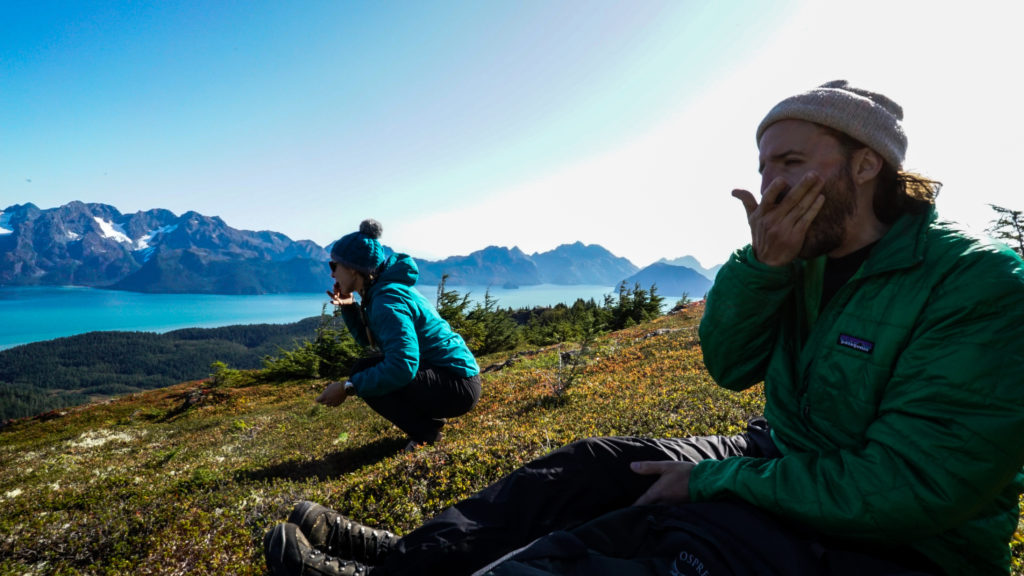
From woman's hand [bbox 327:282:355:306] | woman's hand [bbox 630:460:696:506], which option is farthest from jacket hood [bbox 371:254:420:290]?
woman's hand [bbox 630:460:696:506]

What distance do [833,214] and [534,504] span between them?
2.16m

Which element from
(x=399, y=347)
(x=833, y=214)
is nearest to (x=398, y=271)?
(x=399, y=347)

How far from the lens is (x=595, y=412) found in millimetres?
6445

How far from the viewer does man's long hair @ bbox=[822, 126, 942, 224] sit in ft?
6.94

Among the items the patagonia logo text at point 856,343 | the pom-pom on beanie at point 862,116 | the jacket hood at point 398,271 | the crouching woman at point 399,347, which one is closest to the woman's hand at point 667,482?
the patagonia logo text at point 856,343

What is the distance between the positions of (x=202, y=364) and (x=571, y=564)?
23242cm

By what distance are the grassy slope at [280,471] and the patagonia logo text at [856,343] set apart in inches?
130

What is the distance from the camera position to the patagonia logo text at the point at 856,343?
6.21ft

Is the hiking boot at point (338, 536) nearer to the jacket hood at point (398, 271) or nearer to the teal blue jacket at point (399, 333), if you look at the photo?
the teal blue jacket at point (399, 333)

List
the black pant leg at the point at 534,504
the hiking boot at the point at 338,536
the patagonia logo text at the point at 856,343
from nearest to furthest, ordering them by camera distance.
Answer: the patagonia logo text at the point at 856,343 < the black pant leg at the point at 534,504 < the hiking boot at the point at 338,536

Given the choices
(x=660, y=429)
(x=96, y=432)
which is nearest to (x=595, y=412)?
(x=660, y=429)

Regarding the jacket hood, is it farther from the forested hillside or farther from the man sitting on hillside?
the forested hillside

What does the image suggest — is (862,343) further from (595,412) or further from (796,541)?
(595,412)

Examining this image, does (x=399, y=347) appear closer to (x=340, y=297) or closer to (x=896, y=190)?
(x=340, y=297)
